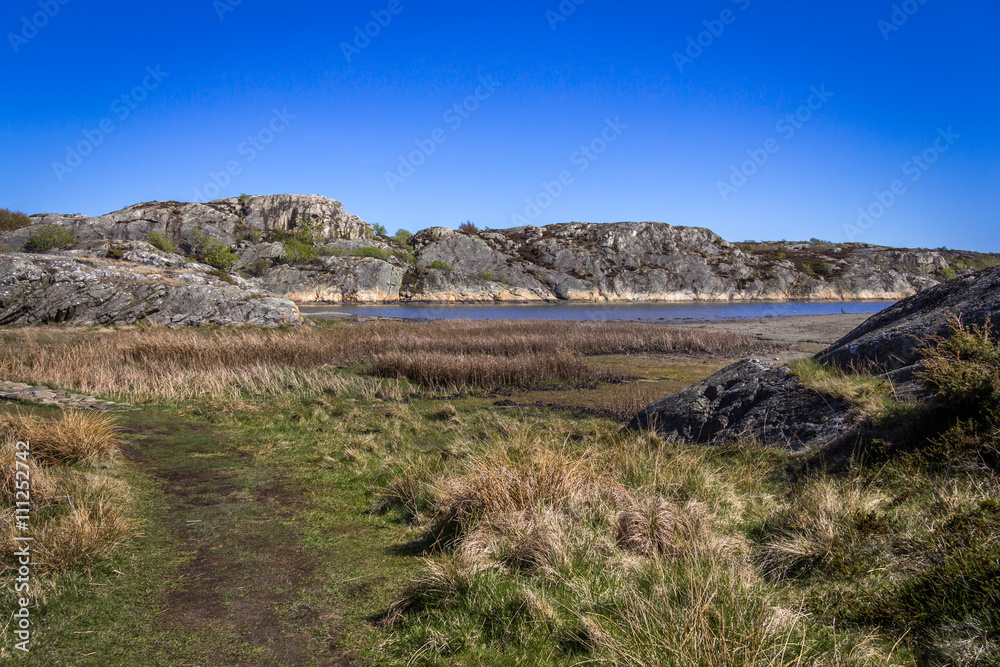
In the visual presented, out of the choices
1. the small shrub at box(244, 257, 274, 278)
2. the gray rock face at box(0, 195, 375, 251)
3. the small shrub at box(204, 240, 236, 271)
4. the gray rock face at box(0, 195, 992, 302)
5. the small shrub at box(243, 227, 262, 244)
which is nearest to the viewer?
the small shrub at box(204, 240, 236, 271)

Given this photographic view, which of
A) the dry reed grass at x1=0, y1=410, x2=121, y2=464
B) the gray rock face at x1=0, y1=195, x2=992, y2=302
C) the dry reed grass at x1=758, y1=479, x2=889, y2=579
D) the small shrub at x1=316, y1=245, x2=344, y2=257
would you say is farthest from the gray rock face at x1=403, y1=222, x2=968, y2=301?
the dry reed grass at x1=758, y1=479, x2=889, y2=579

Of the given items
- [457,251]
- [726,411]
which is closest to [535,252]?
[457,251]

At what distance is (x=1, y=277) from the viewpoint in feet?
71.7

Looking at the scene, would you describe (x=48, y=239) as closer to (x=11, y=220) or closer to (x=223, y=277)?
(x=11, y=220)

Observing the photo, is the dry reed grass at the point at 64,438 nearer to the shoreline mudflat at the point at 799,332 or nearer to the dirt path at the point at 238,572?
the dirt path at the point at 238,572

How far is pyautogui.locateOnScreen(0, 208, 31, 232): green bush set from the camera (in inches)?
2163

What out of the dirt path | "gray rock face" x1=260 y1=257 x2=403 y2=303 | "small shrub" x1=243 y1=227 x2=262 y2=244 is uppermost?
"small shrub" x1=243 y1=227 x2=262 y2=244

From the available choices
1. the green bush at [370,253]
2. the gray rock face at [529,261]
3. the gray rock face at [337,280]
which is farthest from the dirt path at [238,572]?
the green bush at [370,253]

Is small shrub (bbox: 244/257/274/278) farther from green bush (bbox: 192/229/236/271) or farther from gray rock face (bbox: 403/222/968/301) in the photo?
gray rock face (bbox: 403/222/968/301)

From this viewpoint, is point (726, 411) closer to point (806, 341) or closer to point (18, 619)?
point (18, 619)

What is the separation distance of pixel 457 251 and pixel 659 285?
3447 cm

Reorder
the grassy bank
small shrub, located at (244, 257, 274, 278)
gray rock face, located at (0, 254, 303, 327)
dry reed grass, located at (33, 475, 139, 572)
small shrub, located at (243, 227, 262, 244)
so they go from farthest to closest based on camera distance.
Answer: small shrub, located at (243, 227, 262, 244), small shrub, located at (244, 257, 274, 278), gray rock face, located at (0, 254, 303, 327), dry reed grass, located at (33, 475, 139, 572), the grassy bank

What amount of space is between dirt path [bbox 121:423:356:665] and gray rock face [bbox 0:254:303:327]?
18863 mm

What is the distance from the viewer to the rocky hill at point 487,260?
73.2m
